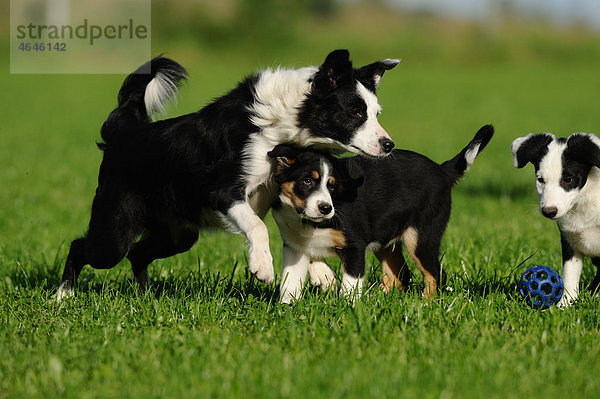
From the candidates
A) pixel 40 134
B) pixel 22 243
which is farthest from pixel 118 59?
pixel 22 243

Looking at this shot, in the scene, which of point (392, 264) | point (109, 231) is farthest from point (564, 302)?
point (109, 231)

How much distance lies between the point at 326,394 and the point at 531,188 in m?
8.10

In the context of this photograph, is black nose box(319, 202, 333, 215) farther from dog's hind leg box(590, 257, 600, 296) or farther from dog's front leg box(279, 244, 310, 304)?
dog's hind leg box(590, 257, 600, 296)

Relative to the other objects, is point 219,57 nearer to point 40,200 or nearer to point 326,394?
point 40,200

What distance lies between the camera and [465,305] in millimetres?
4578

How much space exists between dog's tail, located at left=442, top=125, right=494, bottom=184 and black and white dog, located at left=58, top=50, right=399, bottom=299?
2.87 feet

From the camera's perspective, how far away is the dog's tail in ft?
17.9

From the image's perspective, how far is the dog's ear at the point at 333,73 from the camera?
15.8 feet

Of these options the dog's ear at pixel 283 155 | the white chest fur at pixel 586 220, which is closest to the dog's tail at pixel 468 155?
the white chest fur at pixel 586 220

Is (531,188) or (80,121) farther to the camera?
(80,121)

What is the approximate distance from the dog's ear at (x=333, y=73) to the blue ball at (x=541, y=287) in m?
1.80

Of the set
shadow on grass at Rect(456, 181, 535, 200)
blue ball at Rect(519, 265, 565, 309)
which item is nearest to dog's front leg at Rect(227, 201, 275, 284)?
blue ball at Rect(519, 265, 565, 309)

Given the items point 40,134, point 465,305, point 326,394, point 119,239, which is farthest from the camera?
point 40,134

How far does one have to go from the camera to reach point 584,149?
4668mm
